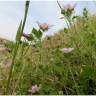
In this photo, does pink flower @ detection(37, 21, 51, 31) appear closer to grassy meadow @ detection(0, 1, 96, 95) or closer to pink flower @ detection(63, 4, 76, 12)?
grassy meadow @ detection(0, 1, 96, 95)

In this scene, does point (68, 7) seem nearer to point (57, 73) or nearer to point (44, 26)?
point (44, 26)

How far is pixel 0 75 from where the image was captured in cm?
264

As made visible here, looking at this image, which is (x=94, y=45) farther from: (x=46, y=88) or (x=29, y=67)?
(x=46, y=88)

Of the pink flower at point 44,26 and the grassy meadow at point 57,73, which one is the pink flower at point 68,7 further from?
the pink flower at point 44,26

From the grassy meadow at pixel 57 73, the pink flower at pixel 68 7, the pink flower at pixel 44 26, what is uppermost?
the pink flower at pixel 68 7

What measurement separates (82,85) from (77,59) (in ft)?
1.73

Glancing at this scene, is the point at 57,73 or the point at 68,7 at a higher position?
the point at 68,7

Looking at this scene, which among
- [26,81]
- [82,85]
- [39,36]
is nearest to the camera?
[39,36]

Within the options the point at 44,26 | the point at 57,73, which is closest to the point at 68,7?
the point at 44,26

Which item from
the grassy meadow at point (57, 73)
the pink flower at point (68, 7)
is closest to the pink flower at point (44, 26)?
the grassy meadow at point (57, 73)

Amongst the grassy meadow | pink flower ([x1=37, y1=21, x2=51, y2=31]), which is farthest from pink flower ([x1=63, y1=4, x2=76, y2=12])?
pink flower ([x1=37, y1=21, x2=51, y2=31])

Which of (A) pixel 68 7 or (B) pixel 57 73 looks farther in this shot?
(B) pixel 57 73

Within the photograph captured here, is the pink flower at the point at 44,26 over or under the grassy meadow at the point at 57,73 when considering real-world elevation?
over

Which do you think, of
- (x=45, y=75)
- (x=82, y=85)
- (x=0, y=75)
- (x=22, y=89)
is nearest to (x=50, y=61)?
(x=45, y=75)
